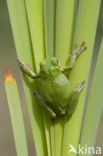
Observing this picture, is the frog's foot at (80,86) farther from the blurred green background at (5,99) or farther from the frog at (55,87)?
the blurred green background at (5,99)

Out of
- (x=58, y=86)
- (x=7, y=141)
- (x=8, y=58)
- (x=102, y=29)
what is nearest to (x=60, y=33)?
(x=58, y=86)

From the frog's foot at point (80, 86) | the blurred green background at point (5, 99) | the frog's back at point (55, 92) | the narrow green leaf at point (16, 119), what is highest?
the frog's foot at point (80, 86)

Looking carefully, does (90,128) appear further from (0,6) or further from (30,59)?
(0,6)

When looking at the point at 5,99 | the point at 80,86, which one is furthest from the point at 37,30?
the point at 5,99

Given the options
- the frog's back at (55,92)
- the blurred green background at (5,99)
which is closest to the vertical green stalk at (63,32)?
the frog's back at (55,92)

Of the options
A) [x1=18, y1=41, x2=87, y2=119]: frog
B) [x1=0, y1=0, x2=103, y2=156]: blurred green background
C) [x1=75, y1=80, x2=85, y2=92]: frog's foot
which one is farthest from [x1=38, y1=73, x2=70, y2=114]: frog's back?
[x1=0, y1=0, x2=103, y2=156]: blurred green background

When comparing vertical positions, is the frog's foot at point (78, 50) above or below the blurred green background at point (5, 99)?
above

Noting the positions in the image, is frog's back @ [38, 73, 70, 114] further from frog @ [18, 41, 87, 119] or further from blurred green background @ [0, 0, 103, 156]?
blurred green background @ [0, 0, 103, 156]
